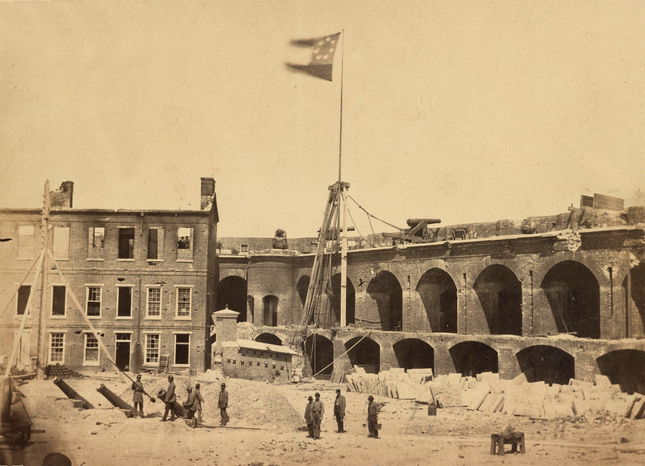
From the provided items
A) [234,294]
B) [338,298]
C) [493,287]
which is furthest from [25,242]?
[234,294]

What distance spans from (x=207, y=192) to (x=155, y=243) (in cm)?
347

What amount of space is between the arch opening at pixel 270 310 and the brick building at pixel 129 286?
1267 cm

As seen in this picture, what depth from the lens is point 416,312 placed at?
35219mm

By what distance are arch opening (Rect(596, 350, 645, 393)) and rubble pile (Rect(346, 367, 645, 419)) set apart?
0.83 metres

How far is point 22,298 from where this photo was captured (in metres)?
29.6

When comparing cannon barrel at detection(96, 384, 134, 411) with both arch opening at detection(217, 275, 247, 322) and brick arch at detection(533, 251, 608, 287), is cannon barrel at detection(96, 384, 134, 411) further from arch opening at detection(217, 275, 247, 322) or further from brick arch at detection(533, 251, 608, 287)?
arch opening at detection(217, 275, 247, 322)

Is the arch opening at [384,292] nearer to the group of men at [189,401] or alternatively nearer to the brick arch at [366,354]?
the brick arch at [366,354]

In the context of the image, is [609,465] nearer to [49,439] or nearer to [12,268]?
[49,439]

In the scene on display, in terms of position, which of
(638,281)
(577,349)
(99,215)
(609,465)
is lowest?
(609,465)

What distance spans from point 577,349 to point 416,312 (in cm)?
1039

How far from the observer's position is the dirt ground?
1709cm

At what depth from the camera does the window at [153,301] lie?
104ft

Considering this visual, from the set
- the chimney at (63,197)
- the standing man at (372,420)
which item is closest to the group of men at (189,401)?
the standing man at (372,420)

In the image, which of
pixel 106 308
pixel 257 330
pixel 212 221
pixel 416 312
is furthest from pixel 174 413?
pixel 257 330
